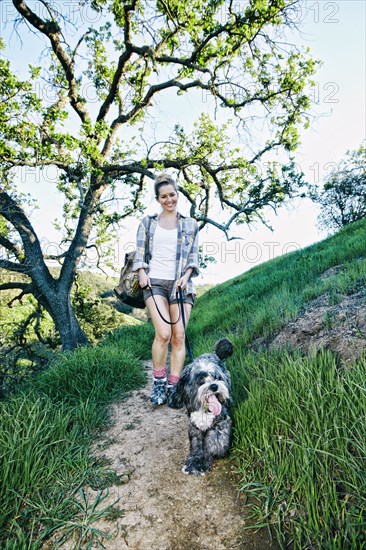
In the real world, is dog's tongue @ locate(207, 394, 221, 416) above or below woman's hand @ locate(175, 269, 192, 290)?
below

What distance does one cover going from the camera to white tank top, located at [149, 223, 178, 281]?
3.75 metres

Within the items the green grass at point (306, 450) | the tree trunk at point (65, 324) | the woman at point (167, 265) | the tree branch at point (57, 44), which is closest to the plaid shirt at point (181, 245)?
the woman at point (167, 265)

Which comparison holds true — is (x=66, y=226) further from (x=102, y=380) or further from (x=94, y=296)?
(x=102, y=380)

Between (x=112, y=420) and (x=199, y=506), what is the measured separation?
1.71 m

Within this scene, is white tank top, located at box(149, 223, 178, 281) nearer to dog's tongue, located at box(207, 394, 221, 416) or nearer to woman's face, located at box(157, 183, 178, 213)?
woman's face, located at box(157, 183, 178, 213)

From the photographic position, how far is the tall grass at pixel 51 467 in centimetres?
211

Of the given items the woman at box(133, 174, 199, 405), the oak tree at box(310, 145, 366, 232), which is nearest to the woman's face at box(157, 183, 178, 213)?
the woman at box(133, 174, 199, 405)

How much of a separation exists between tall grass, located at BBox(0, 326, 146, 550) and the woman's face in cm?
273

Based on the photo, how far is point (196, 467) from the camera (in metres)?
2.64

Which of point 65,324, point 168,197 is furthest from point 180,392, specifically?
point 65,324

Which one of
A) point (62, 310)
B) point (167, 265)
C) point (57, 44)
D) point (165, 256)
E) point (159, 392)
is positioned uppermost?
point (57, 44)

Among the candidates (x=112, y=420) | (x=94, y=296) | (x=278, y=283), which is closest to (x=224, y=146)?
(x=278, y=283)

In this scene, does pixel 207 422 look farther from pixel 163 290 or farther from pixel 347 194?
pixel 347 194

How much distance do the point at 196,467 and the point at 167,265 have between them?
7.24ft
